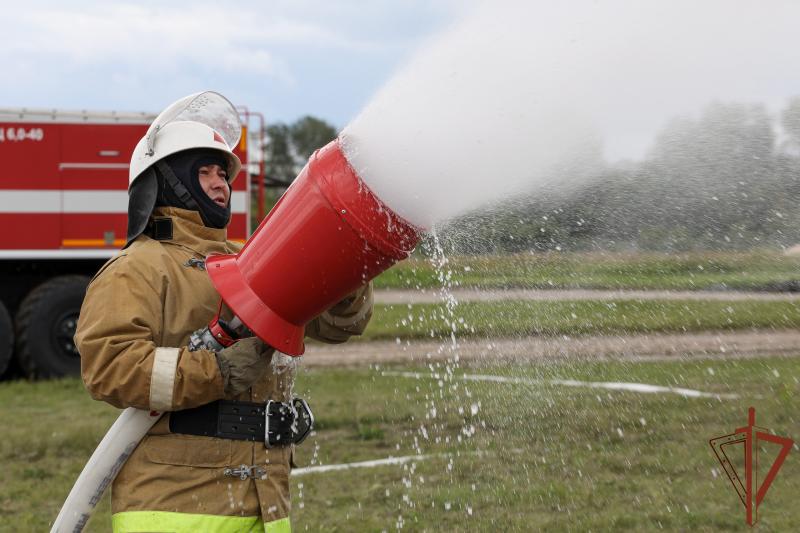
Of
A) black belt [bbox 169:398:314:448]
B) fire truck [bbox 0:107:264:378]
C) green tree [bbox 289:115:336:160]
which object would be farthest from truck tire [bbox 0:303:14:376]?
green tree [bbox 289:115:336:160]

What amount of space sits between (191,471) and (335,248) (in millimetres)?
779

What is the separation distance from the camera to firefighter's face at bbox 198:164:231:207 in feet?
10.0

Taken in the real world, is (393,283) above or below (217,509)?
below

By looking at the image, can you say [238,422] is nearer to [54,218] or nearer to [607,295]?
[607,295]

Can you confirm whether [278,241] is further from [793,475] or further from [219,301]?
[793,475]

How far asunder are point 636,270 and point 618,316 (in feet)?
8.24

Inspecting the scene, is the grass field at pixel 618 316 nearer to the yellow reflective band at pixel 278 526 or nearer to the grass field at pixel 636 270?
the grass field at pixel 636 270

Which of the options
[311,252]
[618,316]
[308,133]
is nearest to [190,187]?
[311,252]

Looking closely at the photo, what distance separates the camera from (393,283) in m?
16.4

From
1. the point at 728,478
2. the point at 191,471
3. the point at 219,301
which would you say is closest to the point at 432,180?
the point at 219,301

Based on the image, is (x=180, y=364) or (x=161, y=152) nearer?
(x=180, y=364)

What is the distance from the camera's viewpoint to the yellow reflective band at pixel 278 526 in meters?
2.85

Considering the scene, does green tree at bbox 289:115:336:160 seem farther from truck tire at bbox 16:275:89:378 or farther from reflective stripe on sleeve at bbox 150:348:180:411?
reflective stripe on sleeve at bbox 150:348:180:411

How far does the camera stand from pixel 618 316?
965cm
